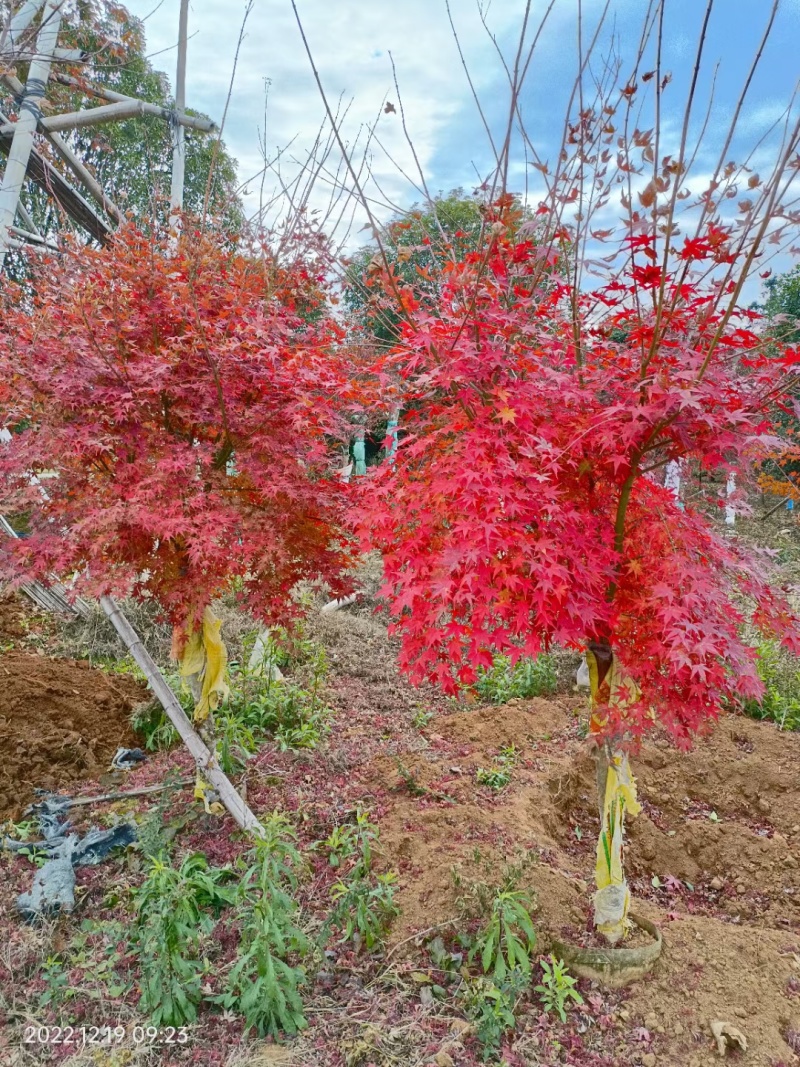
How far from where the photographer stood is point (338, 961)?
2.42 meters

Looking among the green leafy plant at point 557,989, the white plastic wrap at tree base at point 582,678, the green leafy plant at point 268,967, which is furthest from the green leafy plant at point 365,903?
the white plastic wrap at tree base at point 582,678

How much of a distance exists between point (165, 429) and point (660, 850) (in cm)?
293

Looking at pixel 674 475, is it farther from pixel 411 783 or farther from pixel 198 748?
pixel 198 748

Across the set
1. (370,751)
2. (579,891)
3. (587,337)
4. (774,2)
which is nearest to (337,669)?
(370,751)

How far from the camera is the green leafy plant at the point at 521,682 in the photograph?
481 cm

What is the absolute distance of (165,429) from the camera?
276cm

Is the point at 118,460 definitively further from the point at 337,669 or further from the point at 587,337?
the point at 337,669

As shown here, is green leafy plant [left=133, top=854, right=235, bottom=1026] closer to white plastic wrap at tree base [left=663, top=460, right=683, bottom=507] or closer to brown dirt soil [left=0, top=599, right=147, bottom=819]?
brown dirt soil [left=0, top=599, right=147, bottom=819]

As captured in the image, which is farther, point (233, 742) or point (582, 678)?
point (582, 678)

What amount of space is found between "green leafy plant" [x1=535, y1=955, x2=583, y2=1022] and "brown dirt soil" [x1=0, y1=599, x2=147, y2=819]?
8.52 ft

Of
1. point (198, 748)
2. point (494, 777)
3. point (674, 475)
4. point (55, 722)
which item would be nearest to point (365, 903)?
point (198, 748)

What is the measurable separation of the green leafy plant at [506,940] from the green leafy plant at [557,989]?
0.07 metres

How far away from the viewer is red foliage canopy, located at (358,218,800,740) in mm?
1827

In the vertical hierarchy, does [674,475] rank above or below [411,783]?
above
